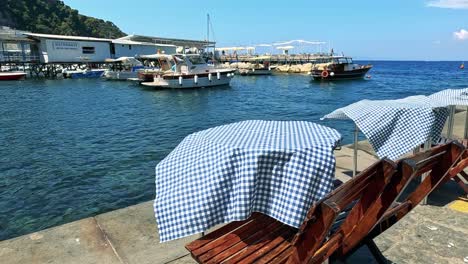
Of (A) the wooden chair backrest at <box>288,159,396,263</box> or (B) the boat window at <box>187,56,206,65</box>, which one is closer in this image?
(A) the wooden chair backrest at <box>288,159,396,263</box>

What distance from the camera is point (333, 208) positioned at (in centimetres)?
215

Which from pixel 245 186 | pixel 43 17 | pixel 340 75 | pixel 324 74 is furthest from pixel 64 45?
pixel 245 186

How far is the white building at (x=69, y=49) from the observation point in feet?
193

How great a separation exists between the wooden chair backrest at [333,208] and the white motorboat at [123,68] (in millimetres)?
52369

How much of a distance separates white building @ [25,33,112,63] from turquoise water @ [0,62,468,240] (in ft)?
82.6

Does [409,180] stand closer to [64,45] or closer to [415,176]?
[415,176]

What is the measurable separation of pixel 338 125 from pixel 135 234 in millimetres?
15341

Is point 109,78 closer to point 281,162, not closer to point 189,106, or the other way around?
point 189,106

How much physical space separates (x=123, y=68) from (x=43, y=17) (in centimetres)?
5828

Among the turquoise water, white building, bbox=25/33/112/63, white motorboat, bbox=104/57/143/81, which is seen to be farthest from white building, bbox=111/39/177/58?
the turquoise water

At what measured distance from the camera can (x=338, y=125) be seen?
18281mm

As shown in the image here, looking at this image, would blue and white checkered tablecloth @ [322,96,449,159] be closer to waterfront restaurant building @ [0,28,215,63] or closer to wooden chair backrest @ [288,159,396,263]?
wooden chair backrest @ [288,159,396,263]

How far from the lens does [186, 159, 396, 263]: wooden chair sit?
2262 millimetres

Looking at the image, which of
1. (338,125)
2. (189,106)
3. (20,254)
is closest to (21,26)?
(189,106)
